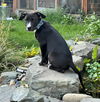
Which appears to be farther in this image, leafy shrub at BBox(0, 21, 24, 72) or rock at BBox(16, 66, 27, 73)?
leafy shrub at BBox(0, 21, 24, 72)

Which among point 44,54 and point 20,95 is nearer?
point 20,95

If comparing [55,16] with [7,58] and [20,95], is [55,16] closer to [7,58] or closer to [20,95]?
[7,58]

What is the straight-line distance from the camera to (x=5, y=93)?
4.90 m

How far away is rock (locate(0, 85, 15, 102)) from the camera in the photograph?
187 inches

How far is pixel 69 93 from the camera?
483 centimetres

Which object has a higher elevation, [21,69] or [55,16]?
[55,16]

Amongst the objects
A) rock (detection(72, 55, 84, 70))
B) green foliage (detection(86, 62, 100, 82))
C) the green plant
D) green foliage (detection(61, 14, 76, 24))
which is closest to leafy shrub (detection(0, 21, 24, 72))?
the green plant

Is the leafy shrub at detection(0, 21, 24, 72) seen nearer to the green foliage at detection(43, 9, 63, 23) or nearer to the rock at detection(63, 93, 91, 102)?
the rock at detection(63, 93, 91, 102)

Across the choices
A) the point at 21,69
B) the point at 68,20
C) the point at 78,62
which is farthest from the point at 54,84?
the point at 68,20

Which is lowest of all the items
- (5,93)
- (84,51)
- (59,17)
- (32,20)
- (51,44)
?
(5,93)

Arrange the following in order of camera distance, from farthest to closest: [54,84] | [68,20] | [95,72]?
[68,20], [95,72], [54,84]

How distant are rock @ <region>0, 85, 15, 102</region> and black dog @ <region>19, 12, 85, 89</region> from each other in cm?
73

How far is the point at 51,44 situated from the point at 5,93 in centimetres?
99

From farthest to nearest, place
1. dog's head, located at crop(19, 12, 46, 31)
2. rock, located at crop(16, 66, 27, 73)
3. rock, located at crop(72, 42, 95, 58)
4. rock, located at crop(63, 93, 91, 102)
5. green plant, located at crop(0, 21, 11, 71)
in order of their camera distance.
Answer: green plant, located at crop(0, 21, 11, 71), rock, located at crop(72, 42, 95, 58), rock, located at crop(16, 66, 27, 73), dog's head, located at crop(19, 12, 46, 31), rock, located at crop(63, 93, 91, 102)
